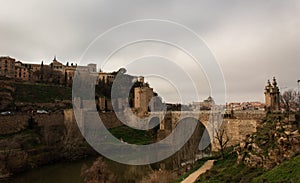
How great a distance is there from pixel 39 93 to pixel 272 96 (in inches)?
1579

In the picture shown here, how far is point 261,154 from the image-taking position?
41.6 ft

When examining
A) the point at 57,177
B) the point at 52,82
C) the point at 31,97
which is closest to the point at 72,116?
the point at 31,97

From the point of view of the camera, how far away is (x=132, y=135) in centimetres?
3944

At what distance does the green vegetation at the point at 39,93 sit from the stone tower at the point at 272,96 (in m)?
36.6

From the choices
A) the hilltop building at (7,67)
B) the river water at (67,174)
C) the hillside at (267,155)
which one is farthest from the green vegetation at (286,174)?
the hilltop building at (7,67)

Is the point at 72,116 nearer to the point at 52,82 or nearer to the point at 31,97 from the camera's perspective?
the point at 31,97

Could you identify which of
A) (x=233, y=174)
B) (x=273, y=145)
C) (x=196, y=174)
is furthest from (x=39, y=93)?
(x=273, y=145)

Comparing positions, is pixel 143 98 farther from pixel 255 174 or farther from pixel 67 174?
pixel 255 174

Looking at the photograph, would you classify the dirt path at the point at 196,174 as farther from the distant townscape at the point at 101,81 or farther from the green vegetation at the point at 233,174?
the distant townscape at the point at 101,81

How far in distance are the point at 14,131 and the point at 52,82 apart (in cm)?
2824

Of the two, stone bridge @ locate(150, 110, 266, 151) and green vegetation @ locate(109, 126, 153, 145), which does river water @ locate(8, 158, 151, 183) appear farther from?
green vegetation @ locate(109, 126, 153, 145)

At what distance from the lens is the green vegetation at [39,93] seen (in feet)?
144

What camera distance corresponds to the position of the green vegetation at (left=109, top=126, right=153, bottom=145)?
36.6 m

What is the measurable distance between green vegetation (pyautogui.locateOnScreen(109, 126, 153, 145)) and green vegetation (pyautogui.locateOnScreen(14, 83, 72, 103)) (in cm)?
1402
